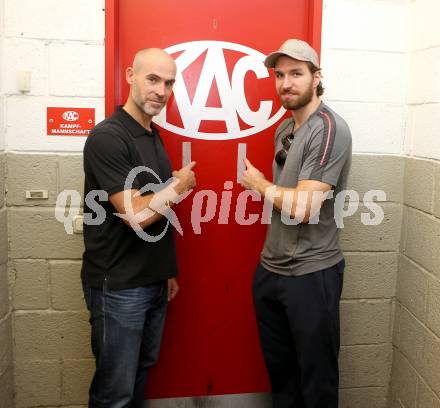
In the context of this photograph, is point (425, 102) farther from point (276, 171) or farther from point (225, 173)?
point (225, 173)

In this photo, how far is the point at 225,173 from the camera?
244cm

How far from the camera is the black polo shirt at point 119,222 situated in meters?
1.83

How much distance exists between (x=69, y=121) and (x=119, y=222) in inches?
24.0

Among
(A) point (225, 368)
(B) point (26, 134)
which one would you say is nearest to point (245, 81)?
(B) point (26, 134)

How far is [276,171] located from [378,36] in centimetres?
85

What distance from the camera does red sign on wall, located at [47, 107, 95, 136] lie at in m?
2.24

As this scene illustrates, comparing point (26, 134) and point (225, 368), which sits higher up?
point (26, 134)

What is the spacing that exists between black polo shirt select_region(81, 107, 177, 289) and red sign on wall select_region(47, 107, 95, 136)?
34cm

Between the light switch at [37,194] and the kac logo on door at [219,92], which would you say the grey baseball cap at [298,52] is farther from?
the light switch at [37,194]

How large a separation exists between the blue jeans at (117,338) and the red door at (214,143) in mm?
526

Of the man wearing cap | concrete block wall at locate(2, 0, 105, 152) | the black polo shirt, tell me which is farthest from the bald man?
the man wearing cap

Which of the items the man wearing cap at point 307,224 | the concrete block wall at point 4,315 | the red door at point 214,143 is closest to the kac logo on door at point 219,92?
the red door at point 214,143

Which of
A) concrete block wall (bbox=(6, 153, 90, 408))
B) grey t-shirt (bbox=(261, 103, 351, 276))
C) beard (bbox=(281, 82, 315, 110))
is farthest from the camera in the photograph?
concrete block wall (bbox=(6, 153, 90, 408))

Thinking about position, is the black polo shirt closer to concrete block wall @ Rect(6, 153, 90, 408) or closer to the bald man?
the bald man
